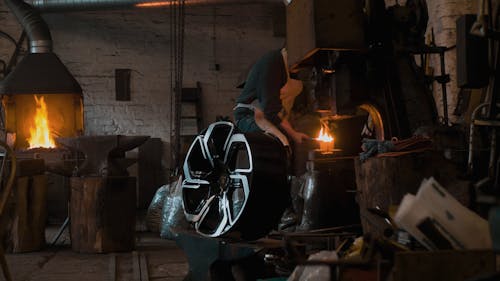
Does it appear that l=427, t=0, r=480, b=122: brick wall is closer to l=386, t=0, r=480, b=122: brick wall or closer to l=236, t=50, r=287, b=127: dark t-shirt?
l=386, t=0, r=480, b=122: brick wall

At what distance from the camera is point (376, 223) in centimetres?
253

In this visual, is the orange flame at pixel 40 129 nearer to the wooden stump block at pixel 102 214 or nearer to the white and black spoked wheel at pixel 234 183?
the wooden stump block at pixel 102 214

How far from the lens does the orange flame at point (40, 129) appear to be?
323 inches

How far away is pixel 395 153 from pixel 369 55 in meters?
0.71

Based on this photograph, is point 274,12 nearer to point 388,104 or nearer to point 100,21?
point 100,21

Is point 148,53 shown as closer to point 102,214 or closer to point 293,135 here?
point 102,214

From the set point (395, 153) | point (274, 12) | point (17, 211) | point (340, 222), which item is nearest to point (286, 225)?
point (340, 222)

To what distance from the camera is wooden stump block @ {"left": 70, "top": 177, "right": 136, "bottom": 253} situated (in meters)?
5.69

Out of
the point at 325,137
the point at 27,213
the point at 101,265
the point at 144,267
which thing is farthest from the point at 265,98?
the point at 27,213

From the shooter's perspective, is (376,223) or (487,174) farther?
(487,174)

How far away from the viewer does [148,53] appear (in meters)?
9.32

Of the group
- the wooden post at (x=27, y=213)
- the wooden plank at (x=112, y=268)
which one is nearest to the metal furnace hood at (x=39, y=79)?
the wooden post at (x=27, y=213)

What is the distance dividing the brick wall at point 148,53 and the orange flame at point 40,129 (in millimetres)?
863

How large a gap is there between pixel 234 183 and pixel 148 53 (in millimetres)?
6482
